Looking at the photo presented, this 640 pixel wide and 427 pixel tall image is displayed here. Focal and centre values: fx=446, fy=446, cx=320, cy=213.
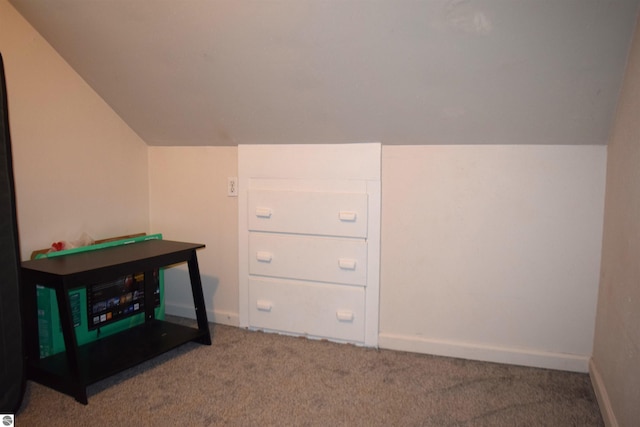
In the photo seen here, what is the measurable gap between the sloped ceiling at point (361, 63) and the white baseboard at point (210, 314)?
1097 millimetres

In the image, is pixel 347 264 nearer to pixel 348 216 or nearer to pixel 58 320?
pixel 348 216

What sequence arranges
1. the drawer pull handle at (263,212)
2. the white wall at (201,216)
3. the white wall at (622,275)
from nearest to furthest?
the white wall at (622,275)
the drawer pull handle at (263,212)
the white wall at (201,216)

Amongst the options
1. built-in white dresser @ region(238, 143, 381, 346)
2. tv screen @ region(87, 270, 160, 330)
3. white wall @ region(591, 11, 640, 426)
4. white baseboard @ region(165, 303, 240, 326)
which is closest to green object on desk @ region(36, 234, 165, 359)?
tv screen @ region(87, 270, 160, 330)

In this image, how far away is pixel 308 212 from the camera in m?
2.45

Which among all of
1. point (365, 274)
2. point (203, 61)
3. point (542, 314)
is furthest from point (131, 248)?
point (542, 314)

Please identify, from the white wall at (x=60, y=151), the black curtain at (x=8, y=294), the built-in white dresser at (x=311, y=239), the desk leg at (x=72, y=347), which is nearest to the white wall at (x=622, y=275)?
the built-in white dresser at (x=311, y=239)

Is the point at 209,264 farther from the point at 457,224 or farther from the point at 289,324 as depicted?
the point at 457,224

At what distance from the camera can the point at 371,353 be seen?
2326 millimetres

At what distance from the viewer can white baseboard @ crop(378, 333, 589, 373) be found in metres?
2.13

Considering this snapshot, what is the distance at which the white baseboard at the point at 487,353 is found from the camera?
2127 mm

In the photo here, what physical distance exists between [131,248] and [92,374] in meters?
0.65

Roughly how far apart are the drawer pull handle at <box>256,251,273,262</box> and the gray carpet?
50cm

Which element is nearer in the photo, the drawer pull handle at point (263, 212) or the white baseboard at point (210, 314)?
the drawer pull handle at point (263, 212)

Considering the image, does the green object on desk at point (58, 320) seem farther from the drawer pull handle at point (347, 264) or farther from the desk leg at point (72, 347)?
the drawer pull handle at point (347, 264)
